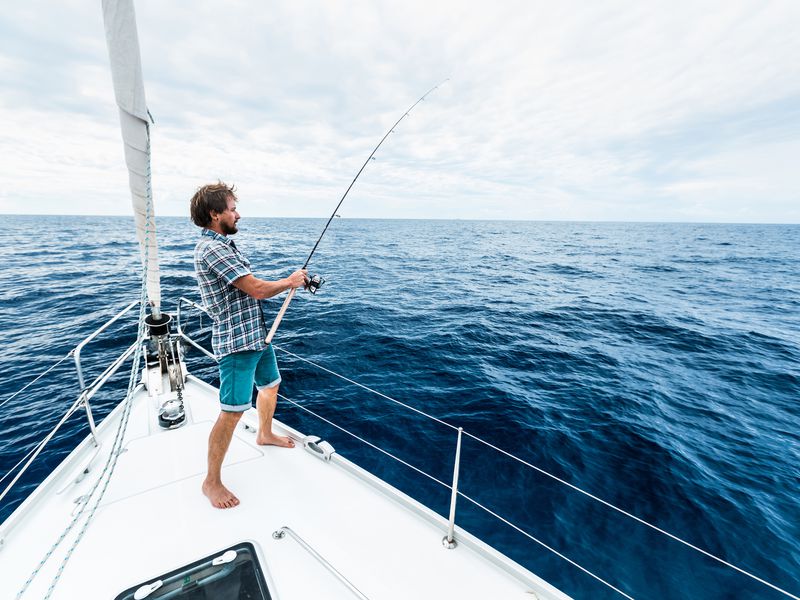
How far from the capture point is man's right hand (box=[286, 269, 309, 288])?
7.89 ft

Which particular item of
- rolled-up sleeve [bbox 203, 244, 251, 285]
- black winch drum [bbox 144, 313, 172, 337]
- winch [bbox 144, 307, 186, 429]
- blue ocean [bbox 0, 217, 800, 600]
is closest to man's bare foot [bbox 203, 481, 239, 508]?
winch [bbox 144, 307, 186, 429]

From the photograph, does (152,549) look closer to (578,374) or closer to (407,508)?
(407,508)

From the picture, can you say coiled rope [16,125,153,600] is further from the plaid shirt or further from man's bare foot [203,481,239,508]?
man's bare foot [203,481,239,508]

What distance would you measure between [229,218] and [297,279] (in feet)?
2.05

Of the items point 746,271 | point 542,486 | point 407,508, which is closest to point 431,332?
point 542,486

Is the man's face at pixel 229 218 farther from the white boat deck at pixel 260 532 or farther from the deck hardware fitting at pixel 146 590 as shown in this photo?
the deck hardware fitting at pixel 146 590

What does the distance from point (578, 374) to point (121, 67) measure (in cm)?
809

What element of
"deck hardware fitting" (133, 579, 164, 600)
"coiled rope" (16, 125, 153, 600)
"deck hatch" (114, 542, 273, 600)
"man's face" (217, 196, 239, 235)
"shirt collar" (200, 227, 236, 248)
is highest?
"man's face" (217, 196, 239, 235)

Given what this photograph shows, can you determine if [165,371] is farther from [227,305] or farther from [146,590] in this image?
[146,590]

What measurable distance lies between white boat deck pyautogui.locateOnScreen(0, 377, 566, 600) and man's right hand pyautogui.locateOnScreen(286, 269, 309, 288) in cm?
151

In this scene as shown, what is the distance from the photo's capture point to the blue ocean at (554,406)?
367 centimetres

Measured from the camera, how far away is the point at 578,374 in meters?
7.14

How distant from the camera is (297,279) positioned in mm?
2512

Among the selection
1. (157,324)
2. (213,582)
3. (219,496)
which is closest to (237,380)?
(219,496)
